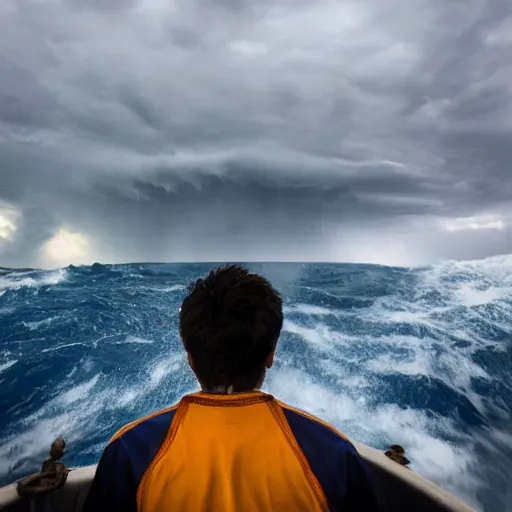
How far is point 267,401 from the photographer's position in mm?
953

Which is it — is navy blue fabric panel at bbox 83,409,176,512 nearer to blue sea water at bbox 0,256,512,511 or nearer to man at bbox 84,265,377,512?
man at bbox 84,265,377,512

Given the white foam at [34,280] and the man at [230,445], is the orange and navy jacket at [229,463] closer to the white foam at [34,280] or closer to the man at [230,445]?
the man at [230,445]

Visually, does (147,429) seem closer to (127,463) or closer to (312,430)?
(127,463)

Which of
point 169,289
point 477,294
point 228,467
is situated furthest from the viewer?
point 169,289

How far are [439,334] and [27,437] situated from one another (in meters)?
8.51

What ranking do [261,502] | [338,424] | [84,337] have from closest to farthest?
[261,502] < [338,424] < [84,337]

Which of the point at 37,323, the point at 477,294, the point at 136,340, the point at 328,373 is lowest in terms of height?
the point at 328,373

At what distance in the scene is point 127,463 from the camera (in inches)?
36.0

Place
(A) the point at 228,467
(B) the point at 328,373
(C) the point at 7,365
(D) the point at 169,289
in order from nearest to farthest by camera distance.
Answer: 1. (A) the point at 228,467
2. (C) the point at 7,365
3. (B) the point at 328,373
4. (D) the point at 169,289

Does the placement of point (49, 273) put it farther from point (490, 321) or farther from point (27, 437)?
point (490, 321)

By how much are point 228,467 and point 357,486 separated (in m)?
0.36

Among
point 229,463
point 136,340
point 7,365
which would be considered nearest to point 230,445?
point 229,463

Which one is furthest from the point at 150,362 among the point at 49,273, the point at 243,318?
the point at 49,273

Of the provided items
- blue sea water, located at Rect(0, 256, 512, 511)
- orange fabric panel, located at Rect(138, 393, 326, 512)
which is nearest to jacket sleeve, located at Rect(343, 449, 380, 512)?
orange fabric panel, located at Rect(138, 393, 326, 512)
